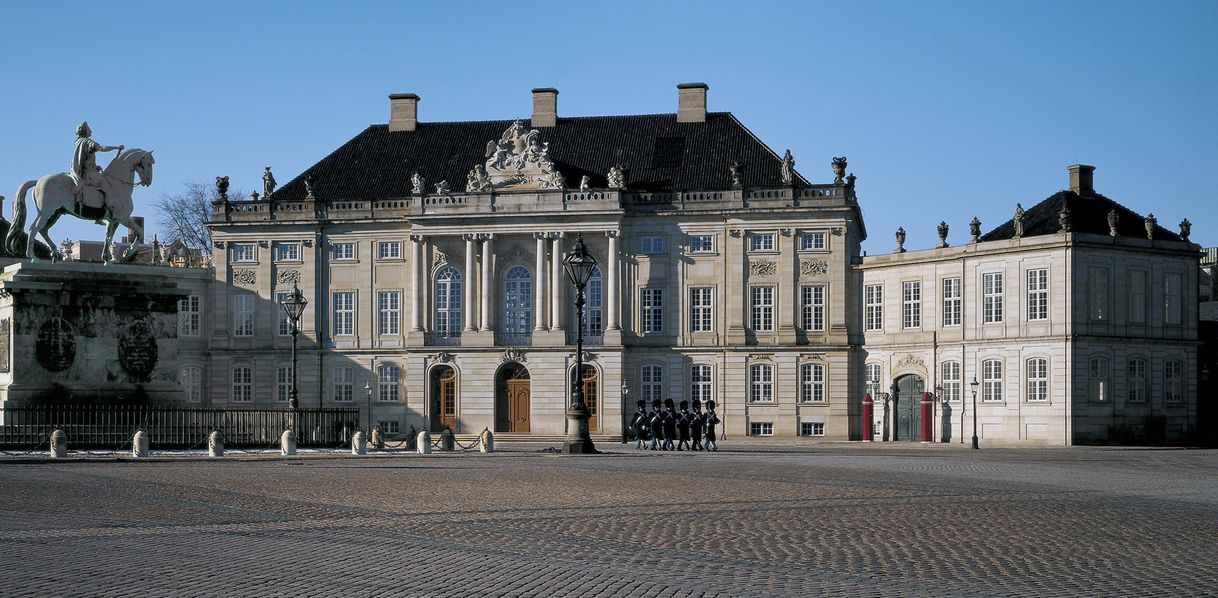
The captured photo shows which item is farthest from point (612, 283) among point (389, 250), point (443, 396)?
point (389, 250)

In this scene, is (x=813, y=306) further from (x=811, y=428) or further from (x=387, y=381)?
(x=387, y=381)

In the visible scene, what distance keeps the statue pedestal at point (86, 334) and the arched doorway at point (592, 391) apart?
111 ft

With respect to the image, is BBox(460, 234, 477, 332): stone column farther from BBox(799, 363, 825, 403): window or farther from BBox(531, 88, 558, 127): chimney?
BBox(799, 363, 825, 403): window

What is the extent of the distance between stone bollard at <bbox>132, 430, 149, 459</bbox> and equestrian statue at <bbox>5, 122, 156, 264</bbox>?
186 inches

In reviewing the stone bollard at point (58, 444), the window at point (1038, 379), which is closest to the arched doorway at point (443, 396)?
the window at point (1038, 379)

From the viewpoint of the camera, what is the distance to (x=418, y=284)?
6944cm

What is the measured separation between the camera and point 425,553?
14.9m

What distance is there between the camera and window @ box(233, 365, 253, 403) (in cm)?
7119

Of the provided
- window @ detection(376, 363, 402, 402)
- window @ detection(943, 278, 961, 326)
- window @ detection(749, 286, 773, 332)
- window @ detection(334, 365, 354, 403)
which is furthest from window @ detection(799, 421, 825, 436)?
window @ detection(334, 365, 354, 403)

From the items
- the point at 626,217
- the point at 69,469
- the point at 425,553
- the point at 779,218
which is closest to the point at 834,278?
the point at 779,218

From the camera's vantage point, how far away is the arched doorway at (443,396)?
6894 centimetres

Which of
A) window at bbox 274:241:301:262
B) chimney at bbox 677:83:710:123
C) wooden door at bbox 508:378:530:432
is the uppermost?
chimney at bbox 677:83:710:123

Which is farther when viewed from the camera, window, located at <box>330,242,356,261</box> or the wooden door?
window, located at <box>330,242,356,261</box>

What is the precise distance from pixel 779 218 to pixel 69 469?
42.4 metres
